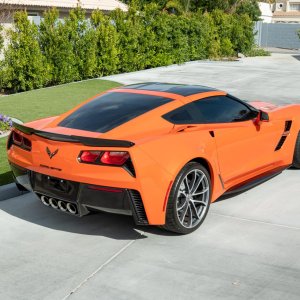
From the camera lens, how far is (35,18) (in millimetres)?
19281

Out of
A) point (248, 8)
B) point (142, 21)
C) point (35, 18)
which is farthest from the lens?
point (248, 8)

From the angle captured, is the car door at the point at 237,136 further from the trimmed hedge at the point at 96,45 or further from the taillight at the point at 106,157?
the trimmed hedge at the point at 96,45

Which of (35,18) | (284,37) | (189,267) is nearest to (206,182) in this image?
(189,267)

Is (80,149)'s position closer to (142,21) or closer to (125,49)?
(125,49)

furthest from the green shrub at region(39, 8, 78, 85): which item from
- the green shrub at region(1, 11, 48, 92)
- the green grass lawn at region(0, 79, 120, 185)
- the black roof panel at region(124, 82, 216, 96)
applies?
the black roof panel at region(124, 82, 216, 96)

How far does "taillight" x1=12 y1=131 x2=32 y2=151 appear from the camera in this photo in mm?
5243

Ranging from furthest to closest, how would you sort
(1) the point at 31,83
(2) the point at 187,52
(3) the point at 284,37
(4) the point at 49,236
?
1. (3) the point at 284,37
2. (2) the point at 187,52
3. (1) the point at 31,83
4. (4) the point at 49,236

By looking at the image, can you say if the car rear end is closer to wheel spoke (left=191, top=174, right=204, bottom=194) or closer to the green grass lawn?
wheel spoke (left=191, top=174, right=204, bottom=194)

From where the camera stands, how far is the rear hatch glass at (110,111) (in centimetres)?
525

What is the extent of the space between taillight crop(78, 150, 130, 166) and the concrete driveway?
81cm

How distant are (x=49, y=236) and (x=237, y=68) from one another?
64.7 feet

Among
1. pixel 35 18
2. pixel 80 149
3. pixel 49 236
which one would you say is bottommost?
pixel 49 236

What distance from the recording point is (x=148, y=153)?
4.68 m

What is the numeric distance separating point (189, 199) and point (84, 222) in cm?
116
